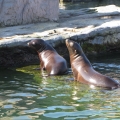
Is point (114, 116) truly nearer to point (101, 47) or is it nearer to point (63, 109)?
point (63, 109)

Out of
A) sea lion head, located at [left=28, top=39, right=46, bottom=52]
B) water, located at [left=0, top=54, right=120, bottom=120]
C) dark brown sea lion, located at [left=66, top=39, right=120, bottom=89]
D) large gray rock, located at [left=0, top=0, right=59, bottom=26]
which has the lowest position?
water, located at [left=0, top=54, right=120, bottom=120]

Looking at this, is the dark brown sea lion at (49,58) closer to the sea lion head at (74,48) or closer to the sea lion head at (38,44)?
the sea lion head at (38,44)

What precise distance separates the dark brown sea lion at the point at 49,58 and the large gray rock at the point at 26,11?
253 cm

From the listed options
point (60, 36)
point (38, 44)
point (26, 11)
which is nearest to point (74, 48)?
point (38, 44)

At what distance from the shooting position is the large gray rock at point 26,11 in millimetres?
14117

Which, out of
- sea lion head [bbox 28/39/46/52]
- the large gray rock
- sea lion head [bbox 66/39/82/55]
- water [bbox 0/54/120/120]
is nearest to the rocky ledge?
sea lion head [bbox 28/39/46/52]

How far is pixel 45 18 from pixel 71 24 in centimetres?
112

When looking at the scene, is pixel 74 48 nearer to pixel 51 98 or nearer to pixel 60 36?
pixel 60 36

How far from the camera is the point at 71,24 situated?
46.3 ft

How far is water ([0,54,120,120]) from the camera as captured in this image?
7.08 metres

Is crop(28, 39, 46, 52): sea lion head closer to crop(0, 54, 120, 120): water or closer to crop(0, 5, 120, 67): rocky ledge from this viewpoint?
crop(0, 5, 120, 67): rocky ledge

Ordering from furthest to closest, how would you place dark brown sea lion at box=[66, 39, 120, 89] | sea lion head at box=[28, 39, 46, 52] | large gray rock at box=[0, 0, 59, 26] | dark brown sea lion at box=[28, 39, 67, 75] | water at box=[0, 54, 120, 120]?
large gray rock at box=[0, 0, 59, 26] → sea lion head at box=[28, 39, 46, 52] → dark brown sea lion at box=[28, 39, 67, 75] → dark brown sea lion at box=[66, 39, 120, 89] → water at box=[0, 54, 120, 120]

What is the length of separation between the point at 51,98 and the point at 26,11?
6.66m

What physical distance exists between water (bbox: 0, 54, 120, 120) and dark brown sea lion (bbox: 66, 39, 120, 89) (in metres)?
0.18
